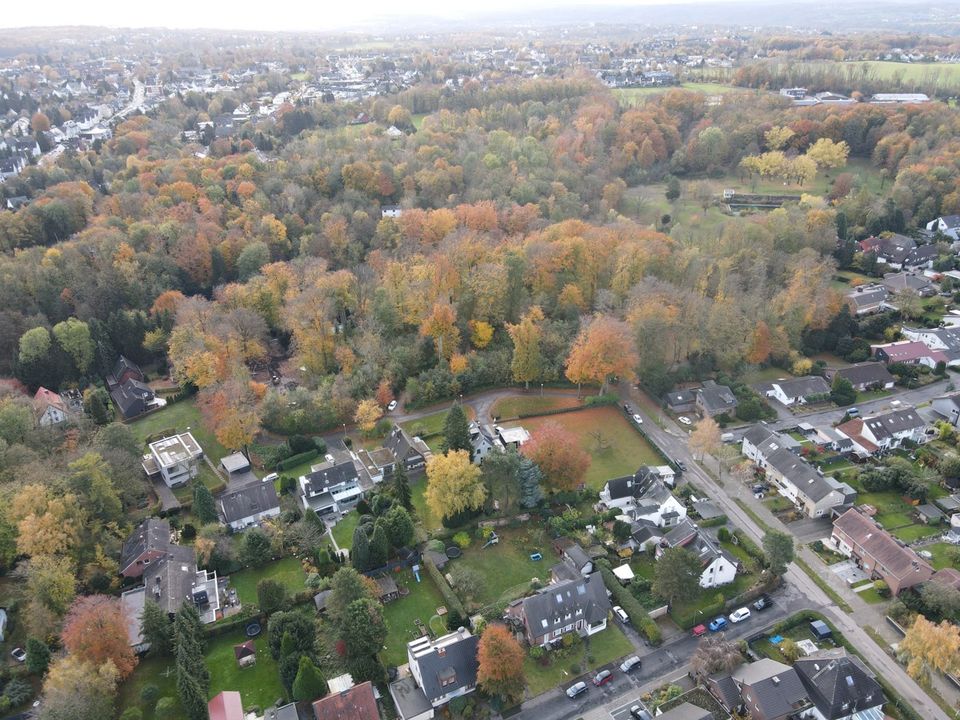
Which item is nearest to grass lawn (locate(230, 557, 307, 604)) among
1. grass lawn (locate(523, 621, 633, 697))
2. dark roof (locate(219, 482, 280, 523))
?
dark roof (locate(219, 482, 280, 523))

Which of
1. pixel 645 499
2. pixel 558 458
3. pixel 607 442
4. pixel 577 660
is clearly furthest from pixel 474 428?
pixel 577 660

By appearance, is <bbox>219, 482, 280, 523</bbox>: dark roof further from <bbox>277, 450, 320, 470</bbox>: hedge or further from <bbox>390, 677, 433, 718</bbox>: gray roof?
<bbox>390, 677, 433, 718</bbox>: gray roof

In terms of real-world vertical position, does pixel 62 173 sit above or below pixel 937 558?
above

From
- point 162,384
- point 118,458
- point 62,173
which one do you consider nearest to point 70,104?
point 62,173

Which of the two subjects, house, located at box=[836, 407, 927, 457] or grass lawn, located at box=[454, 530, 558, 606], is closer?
grass lawn, located at box=[454, 530, 558, 606]

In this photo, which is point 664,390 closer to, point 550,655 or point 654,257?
point 654,257

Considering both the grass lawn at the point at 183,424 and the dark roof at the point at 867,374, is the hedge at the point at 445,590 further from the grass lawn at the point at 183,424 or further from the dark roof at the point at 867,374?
the dark roof at the point at 867,374
